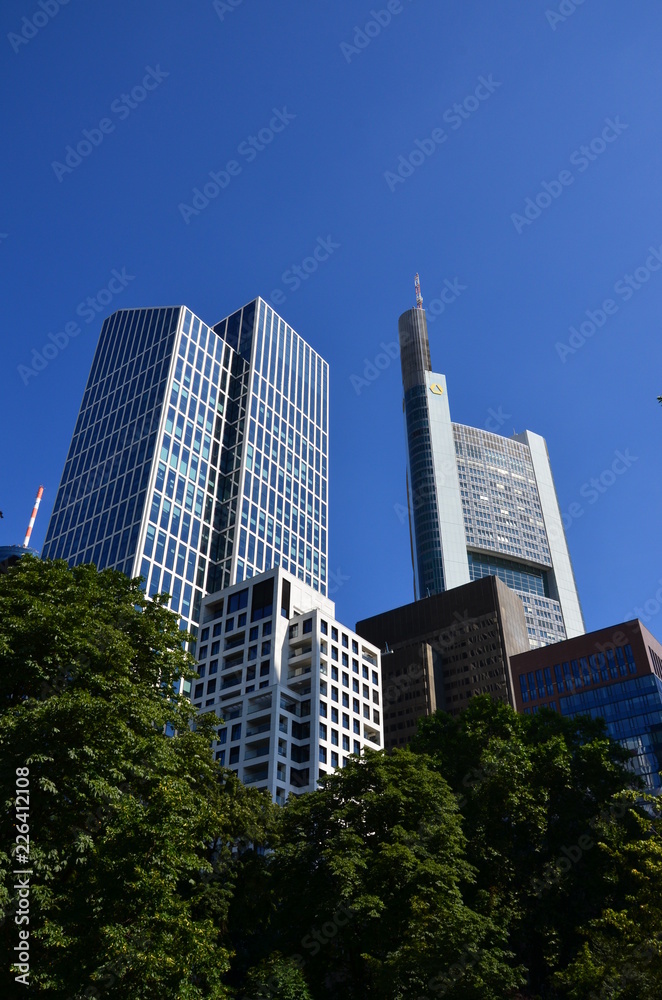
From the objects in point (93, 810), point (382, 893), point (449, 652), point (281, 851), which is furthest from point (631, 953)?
point (449, 652)

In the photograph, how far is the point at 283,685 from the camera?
94.6 metres

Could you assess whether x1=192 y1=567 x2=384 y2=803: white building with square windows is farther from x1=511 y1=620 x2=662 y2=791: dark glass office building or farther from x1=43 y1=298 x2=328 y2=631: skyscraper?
x1=511 y1=620 x2=662 y2=791: dark glass office building

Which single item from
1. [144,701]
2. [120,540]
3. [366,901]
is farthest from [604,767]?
[120,540]

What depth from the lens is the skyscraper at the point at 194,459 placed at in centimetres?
12744

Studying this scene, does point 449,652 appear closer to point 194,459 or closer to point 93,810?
point 194,459

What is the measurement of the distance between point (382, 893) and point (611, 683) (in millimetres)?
100786

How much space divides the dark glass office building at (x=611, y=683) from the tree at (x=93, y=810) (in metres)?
94.4

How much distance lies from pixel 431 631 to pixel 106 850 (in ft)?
491

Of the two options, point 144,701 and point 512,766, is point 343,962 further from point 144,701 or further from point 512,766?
point 144,701

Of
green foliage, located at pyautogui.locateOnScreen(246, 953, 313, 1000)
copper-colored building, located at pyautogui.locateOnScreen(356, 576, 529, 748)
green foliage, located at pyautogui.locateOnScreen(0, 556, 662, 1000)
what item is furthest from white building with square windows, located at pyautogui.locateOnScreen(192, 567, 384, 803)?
→ green foliage, located at pyautogui.locateOnScreen(246, 953, 313, 1000)

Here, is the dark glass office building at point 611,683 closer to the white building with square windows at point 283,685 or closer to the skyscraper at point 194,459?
the white building with square windows at point 283,685

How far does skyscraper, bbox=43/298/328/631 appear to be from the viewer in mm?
127438

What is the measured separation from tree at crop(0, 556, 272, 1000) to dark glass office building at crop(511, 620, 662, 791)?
9438 centimetres

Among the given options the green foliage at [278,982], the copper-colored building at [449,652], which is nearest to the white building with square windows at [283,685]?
the copper-colored building at [449,652]
